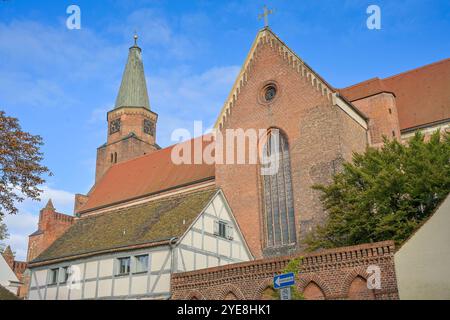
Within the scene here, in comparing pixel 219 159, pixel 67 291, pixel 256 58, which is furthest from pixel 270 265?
pixel 256 58

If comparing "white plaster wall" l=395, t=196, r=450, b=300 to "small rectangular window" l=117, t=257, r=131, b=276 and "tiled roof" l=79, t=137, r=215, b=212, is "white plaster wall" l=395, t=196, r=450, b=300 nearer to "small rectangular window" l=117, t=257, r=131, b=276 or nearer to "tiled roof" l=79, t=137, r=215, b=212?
"small rectangular window" l=117, t=257, r=131, b=276

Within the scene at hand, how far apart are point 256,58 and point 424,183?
590 inches

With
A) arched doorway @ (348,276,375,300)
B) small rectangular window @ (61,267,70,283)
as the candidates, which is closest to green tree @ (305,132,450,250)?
arched doorway @ (348,276,375,300)

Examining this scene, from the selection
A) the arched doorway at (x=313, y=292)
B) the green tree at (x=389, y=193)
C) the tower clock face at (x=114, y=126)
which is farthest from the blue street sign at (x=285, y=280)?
the tower clock face at (x=114, y=126)

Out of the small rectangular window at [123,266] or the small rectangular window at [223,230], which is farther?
the small rectangular window at [223,230]

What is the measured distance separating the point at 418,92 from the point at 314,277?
18.2 metres

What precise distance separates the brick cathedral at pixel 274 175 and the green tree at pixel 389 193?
4051 mm

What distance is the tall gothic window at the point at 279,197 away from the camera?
2595 centimetres

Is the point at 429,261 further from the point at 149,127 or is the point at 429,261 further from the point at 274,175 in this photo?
the point at 149,127

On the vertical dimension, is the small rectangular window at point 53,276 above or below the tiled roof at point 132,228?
below

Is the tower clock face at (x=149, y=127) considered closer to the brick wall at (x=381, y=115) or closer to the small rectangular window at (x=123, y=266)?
the brick wall at (x=381, y=115)

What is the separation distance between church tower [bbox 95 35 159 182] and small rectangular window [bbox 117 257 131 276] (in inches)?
1065

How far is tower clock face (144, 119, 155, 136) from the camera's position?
1959 inches
